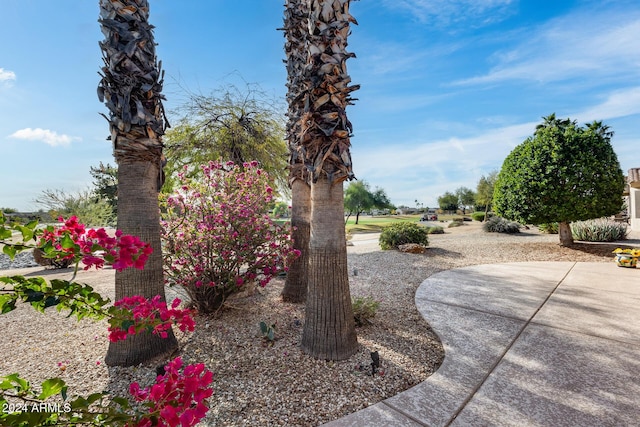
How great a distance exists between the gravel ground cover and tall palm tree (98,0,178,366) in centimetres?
43

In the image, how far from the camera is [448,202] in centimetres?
5159

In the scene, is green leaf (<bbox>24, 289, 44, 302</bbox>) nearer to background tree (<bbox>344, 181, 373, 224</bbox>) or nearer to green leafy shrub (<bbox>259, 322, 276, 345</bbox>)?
green leafy shrub (<bbox>259, 322, 276, 345</bbox>)

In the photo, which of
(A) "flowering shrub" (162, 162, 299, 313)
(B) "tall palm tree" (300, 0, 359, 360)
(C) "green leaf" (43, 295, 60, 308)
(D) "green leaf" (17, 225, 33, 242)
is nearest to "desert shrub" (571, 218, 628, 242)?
(A) "flowering shrub" (162, 162, 299, 313)

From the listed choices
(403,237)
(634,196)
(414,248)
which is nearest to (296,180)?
(414,248)

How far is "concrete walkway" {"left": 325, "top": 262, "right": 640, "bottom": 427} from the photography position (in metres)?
2.51

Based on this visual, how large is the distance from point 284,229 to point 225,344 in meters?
1.94

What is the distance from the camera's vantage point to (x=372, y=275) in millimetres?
7273

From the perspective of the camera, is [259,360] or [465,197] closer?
[259,360]

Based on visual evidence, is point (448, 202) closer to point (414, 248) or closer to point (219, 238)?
point (414, 248)

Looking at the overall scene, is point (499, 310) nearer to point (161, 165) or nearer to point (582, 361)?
point (582, 361)

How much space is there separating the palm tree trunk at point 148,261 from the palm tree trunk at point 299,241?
215 cm

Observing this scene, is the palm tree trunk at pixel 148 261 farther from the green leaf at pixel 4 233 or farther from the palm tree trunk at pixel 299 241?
the palm tree trunk at pixel 299 241

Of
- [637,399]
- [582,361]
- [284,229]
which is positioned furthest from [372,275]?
[637,399]

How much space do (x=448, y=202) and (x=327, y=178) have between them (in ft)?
173
